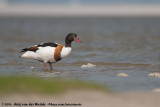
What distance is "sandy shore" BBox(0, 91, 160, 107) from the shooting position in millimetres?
7551

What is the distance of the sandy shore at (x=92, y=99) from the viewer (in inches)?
297

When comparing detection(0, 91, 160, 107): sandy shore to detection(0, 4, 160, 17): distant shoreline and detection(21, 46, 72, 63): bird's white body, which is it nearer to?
detection(21, 46, 72, 63): bird's white body

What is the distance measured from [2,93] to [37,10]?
111 meters

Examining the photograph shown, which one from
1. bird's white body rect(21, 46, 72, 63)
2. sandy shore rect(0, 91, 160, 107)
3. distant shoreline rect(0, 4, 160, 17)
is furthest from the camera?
distant shoreline rect(0, 4, 160, 17)

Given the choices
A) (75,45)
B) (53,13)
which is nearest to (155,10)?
(53,13)

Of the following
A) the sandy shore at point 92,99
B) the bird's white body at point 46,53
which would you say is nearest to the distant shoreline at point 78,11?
the bird's white body at point 46,53

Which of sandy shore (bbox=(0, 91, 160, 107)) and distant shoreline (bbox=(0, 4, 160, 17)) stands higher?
distant shoreline (bbox=(0, 4, 160, 17))

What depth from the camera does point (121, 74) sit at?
36.4ft

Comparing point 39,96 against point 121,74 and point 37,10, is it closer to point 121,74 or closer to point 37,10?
point 121,74

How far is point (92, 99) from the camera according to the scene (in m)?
7.91

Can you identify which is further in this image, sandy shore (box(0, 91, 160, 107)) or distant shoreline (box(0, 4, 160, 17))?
distant shoreline (box(0, 4, 160, 17))

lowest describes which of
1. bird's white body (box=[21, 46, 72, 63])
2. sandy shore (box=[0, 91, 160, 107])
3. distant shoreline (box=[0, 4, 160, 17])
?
sandy shore (box=[0, 91, 160, 107])

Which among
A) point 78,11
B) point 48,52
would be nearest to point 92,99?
point 48,52

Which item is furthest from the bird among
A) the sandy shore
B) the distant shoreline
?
the distant shoreline
